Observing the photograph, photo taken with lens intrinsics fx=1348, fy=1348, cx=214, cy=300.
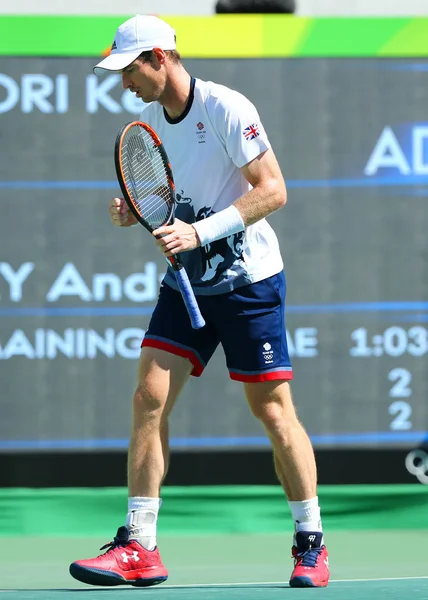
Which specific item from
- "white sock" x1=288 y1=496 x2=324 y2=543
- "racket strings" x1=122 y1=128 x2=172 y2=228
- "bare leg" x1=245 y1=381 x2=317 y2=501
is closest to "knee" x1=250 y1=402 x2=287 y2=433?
"bare leg" x1=245 y1=381 x2=317 y2=501

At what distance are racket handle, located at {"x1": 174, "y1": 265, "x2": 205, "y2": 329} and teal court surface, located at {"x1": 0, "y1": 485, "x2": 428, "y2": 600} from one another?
1.26 m

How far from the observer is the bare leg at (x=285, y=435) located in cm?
449

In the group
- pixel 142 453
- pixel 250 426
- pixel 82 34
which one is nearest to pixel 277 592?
pixel 142 453

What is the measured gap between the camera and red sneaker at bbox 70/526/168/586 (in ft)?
A: 14.0

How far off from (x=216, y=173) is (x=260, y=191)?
20cm

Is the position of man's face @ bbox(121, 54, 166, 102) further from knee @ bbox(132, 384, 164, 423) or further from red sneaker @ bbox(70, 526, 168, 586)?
red sneaker @ bbox(70, 526, 168, 586)

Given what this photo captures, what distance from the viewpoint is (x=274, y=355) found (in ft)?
14.8

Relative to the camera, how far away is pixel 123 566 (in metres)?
4.34

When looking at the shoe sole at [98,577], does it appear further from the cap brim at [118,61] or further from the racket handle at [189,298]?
the cap brim at [118,61]

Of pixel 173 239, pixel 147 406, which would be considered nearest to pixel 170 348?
pixel 147 406

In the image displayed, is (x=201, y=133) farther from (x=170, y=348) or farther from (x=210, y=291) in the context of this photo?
(x=170, y=348)

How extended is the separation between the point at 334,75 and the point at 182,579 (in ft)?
8.04

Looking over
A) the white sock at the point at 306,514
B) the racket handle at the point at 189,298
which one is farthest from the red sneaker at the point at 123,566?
the racket handle at the point at 189,298

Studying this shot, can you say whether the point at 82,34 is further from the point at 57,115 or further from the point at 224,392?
the point at 224,392
